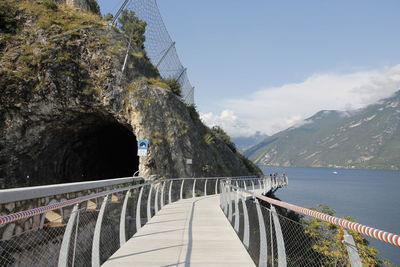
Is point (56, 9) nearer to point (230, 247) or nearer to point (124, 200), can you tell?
point (124, 200)

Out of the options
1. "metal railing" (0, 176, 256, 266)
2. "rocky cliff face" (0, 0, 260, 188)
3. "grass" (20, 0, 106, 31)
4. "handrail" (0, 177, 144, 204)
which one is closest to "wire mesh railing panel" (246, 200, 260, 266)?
"metal railing" (0, 176, 256, 266)

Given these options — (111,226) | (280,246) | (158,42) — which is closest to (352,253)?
(280,246)

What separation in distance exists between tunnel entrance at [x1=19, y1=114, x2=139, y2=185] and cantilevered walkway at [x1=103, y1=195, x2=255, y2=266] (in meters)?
11.5

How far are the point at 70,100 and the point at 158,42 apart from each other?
25.5 ft

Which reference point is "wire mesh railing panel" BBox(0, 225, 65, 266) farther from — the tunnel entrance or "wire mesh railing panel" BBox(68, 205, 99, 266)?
the tunnel entrance

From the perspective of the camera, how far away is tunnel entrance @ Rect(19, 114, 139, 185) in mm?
17391

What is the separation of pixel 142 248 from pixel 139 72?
15257 millimetres

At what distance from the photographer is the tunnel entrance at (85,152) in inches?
685

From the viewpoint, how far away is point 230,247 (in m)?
5.60

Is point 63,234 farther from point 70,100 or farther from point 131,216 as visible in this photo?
point 70,100

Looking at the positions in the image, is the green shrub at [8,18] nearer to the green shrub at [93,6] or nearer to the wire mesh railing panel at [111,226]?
the green shrub at [93,6]

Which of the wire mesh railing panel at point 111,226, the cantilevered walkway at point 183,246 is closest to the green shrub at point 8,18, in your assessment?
the cantilevered walkway at point 183,246

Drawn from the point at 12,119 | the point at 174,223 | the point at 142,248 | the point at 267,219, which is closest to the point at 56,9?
the point at 12,119

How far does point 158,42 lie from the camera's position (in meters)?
21.1
